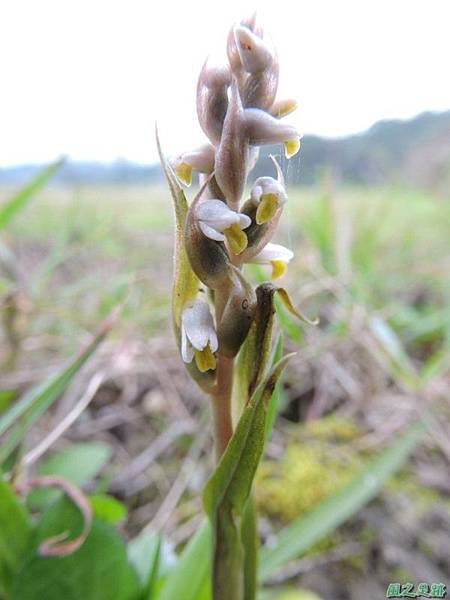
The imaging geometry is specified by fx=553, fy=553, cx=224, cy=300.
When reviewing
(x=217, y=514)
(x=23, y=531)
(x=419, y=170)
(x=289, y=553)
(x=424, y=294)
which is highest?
(x=217, y=514)

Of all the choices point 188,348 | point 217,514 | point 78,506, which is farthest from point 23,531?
point 188,348

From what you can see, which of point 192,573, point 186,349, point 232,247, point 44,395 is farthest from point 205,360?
point 44,395

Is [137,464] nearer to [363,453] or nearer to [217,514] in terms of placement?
[363,453]

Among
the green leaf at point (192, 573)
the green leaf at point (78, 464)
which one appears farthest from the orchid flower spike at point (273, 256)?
the green leaf at point (78, 464)

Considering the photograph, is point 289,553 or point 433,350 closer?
point 289,553

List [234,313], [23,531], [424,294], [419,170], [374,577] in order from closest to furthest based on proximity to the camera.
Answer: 1. [234,313]
2. [23,531]
3. [374,577]
4. [424,294]
5. [419,170]

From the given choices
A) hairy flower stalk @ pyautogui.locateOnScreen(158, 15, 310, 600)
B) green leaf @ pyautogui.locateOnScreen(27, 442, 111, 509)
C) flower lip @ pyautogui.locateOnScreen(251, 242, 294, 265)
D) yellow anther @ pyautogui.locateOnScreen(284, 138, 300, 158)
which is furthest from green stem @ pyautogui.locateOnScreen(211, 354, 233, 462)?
green leaf @ pyautogui.locateOnScreen(27, 442, 111, 509)

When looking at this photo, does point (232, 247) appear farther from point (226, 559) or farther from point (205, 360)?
point (226, 559)
